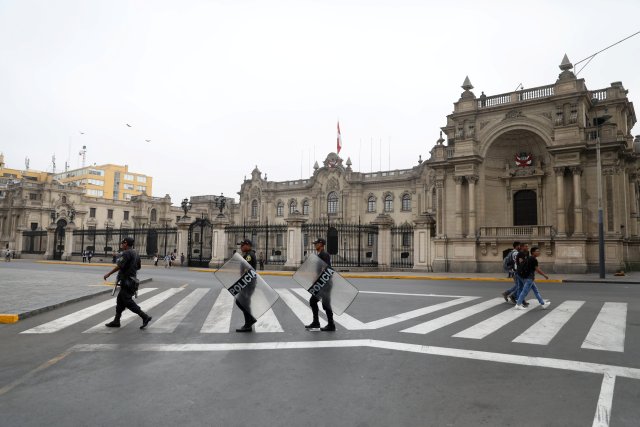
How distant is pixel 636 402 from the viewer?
4258mm

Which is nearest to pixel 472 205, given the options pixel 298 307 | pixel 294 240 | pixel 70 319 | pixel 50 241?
pixel 294 240

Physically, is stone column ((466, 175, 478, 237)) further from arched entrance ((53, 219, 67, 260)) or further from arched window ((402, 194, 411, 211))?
arched entrance ((53, 219, 67, 260))

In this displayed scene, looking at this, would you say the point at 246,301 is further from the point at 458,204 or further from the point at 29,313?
the point at 458,204

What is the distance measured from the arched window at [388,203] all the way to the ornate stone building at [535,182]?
822 inches

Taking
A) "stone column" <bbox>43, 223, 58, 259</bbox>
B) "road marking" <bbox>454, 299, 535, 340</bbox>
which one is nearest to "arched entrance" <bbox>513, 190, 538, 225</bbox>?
"road marking" <bbox>454, 299, 535, 340</bbox>

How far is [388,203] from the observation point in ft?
169

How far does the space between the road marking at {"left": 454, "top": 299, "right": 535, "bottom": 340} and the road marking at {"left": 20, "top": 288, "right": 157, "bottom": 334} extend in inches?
277

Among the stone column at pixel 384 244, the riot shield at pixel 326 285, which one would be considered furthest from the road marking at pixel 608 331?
the stone column at pixel 384 244

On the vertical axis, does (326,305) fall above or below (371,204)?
below

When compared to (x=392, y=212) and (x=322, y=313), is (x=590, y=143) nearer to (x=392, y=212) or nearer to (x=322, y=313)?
(x=322, y=313)

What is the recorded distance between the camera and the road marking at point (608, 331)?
6.54 meters

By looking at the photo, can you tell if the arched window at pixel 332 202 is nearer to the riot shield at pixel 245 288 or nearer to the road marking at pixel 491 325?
the road marking at pixel 491 325

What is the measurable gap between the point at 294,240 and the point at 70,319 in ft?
61.3

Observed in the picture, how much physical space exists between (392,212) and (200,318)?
142 ft
